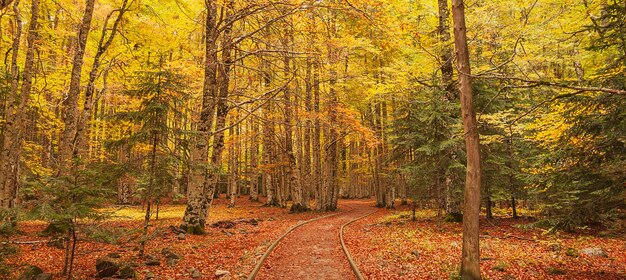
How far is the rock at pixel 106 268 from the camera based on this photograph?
24.0ft

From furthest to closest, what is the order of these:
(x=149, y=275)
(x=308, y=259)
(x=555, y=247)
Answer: (x=555, y=247) → (x=308, y=259) → (x=149, y=275)

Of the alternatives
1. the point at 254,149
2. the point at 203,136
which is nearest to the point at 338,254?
the point at 203,136

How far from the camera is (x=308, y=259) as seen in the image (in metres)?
9.53

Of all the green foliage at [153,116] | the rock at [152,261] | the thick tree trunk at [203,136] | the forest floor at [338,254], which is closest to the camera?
the forest floor at [338,254]

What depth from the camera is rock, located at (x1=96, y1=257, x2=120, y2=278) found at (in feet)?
24.0

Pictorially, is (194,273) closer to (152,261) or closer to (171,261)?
(171,261)

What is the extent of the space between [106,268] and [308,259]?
4952 millimetres

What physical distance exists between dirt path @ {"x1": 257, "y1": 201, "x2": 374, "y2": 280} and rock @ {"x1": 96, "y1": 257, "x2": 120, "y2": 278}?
3175 mm

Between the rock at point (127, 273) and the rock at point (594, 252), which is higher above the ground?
the rock at point (127, 273)

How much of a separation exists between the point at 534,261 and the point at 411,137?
22.9ft

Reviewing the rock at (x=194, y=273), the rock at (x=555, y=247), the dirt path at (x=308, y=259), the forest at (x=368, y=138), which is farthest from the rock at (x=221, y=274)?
the rock at (x=555, y=247)

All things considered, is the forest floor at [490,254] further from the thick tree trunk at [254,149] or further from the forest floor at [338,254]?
the thick tree trunk at [254,149]

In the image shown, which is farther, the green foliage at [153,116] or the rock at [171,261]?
the green foliage at [153,116]

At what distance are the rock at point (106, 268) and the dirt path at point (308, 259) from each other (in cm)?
317
